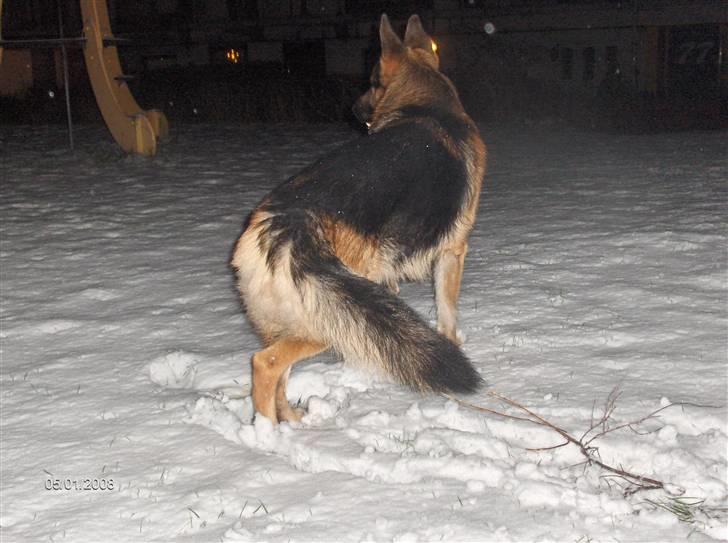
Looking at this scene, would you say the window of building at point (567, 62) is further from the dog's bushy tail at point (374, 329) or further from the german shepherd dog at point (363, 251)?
the dog's bushy tail at point (374, 329)

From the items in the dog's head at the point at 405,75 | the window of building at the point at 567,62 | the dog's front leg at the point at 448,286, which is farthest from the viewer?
the window of building at the point at 567,62

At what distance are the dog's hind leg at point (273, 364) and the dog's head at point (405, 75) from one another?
6.10 ft

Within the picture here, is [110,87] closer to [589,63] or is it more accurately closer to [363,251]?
[363,251]

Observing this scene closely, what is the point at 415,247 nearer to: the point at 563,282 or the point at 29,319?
the point at 563,282

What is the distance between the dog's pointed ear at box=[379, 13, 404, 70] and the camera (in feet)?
15.1

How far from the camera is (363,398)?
11.3 feet

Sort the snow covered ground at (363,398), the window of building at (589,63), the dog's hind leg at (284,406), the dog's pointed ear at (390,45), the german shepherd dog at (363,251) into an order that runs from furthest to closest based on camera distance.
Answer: the window of building at (589,63) < the dog's pointed ear at (390,45) < the dog's hind leg at (284,406) < the german shepherd dog at (363,251) < the snow covered ground at (363,398)

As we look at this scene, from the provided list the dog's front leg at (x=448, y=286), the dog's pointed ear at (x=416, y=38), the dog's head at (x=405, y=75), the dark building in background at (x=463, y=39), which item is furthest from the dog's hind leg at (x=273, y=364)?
the dark building in background at (x=463, y=39)

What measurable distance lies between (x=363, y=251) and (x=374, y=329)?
562 millimetres

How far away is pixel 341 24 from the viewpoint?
22.8 m

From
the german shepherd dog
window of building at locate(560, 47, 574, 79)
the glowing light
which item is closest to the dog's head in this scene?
the german shepherd dog

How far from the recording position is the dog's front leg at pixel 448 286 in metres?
4.12

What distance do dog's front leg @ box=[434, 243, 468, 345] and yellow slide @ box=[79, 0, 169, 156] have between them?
807 centimetres

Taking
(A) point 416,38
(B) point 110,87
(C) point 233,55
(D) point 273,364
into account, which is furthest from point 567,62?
(D) point 273,364
